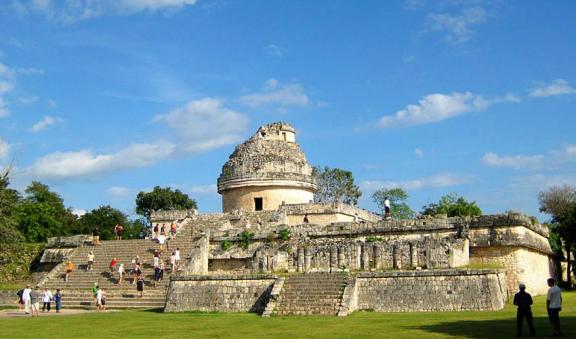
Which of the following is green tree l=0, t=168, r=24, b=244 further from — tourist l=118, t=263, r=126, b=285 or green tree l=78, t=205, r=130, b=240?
green tree l=78, t=205, r=130, b=240

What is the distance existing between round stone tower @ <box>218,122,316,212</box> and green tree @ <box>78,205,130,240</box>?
24806 mm

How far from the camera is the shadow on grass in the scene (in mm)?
14117

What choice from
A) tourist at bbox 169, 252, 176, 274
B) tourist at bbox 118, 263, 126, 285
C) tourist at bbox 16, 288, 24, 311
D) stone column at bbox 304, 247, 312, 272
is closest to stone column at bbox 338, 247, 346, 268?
stone column at bbox 304, 247, 312, 272

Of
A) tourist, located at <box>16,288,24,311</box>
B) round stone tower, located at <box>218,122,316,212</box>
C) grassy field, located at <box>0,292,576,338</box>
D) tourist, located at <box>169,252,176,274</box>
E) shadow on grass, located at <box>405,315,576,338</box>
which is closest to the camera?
shadow on grass, located at <box>405,315,576,338</box>

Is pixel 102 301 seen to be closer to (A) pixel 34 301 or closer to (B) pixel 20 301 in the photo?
(A) pixel 34 301

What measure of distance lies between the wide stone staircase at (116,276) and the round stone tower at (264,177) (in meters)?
4.58

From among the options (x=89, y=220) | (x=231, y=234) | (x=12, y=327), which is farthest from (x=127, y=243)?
(x=89, y=220)

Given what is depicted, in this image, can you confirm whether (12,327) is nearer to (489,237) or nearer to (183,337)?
(183,337)

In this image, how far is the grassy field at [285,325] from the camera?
50.3 feet

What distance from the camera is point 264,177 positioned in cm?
3809

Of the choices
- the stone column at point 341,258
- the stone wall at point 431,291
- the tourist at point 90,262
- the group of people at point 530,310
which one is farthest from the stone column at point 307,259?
the group of people at point 530,310

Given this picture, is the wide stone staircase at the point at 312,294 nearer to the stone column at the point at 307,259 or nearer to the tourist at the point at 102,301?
the stone column at the point at 307,259

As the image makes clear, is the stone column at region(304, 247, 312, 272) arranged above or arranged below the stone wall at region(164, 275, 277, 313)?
above

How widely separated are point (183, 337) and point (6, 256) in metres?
24.1
